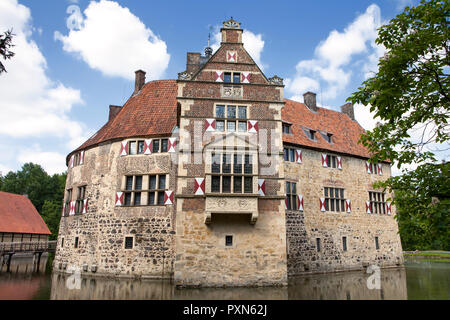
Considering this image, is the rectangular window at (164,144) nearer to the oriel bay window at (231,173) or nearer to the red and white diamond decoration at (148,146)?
the red and white diamond decoration at (148,146)

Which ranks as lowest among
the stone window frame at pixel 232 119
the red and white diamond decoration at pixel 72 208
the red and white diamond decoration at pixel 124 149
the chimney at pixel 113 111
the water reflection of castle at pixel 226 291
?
the water reflection of castle at pixel 226 291

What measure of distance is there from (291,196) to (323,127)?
7.12m

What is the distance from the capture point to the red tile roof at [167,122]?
1850 centimetres

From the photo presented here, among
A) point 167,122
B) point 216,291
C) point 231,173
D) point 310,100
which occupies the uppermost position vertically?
point 310,100

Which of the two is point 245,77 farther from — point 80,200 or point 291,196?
point 80,200

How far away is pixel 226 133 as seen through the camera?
14625 millimetres

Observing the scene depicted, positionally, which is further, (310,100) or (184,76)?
(310,100)

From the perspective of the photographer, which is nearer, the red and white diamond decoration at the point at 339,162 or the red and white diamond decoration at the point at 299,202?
the red and white diamond decoration at the point at 299,202

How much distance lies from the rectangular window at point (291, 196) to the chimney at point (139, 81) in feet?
38.3

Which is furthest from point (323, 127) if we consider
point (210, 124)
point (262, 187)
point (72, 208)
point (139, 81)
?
point (72, 208)

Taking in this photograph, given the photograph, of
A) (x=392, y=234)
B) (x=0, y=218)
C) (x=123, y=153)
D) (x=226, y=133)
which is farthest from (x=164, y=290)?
(x=0, y=218)

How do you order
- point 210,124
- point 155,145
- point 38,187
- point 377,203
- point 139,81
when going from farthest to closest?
point 38,187, point 377,203, point 139,81, point 155,145, point 210,124

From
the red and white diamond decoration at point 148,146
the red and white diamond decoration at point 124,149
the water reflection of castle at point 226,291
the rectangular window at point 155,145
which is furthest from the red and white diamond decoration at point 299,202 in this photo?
the red and white diamond decoration at point 124,149

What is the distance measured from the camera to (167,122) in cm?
1834
